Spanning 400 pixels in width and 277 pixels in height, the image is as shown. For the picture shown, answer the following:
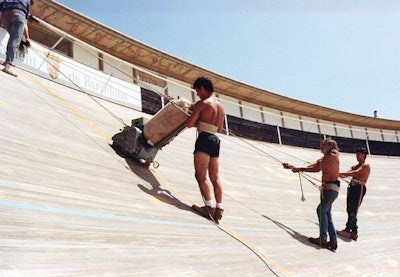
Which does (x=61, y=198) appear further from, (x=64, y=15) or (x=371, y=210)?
(x=64, y=15)

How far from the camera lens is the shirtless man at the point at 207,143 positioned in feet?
11.1

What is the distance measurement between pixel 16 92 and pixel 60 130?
1.18 meters

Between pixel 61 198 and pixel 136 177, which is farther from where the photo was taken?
pixel 136 177

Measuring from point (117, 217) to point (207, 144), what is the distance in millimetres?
1338

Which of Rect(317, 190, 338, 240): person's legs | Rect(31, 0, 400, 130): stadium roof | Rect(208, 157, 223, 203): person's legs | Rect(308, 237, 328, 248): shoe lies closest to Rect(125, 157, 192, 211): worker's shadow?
Rect(208, 157, 223, 203): person's legs

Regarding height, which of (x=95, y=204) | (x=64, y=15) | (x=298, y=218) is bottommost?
(x=298, y=218)

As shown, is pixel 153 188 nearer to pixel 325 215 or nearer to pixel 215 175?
pixel 215 175

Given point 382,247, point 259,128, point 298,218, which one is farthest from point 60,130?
point 259,128

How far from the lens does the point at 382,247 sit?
15.5 ft

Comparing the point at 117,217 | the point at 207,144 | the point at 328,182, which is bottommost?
the point at 117,217

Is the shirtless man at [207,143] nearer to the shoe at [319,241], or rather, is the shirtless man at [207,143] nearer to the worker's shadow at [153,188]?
the worker's shadow at [153,188]

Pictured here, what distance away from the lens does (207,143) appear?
3453 millimetres

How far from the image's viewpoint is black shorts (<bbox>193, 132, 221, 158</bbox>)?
3.44 m

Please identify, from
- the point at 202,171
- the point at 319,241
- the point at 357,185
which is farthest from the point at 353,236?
the point at 202,171
